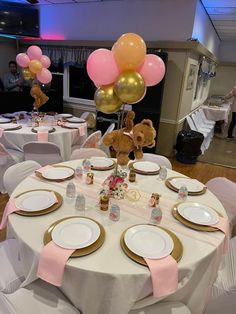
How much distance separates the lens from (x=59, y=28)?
516 cm

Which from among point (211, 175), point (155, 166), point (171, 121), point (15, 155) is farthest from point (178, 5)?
point (15, 155)

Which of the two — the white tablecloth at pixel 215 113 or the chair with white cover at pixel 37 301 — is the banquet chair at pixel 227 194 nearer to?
the chair with white cover at pixel 37 301

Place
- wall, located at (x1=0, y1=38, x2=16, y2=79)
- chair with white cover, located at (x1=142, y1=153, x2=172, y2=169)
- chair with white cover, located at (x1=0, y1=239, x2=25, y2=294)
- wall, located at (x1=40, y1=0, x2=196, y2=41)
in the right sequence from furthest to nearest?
wall, located at (x1=0, y1=38, x2=16, y2=79)
wall, located at (x1=40, y1=0, x2=196, y2=41)
chair with white cover, located at (x1=142, y1=153, x2=172, y2=169)
chair with white cover, located at (x1=0, y1=239, x2=25, y2=294)

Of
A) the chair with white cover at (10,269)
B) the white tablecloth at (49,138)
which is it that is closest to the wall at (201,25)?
the white tablecloth at (49,138)

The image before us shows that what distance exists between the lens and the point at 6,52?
5.77 m

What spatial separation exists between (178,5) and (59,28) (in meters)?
2.61

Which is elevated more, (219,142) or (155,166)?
(155,166)

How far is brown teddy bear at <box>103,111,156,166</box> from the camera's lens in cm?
146

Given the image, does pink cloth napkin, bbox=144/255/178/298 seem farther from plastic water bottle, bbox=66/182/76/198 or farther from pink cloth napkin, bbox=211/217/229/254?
plastic water bottle, bbox=66/182/76/198

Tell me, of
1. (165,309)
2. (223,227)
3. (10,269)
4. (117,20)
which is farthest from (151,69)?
(117,20)

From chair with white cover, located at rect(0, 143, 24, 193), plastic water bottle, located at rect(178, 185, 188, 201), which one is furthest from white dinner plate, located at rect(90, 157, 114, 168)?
chair with white cover, located at rect(0, 143, 24, 193)

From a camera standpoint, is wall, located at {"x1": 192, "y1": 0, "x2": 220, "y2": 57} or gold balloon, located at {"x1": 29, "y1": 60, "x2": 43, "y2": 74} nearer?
gold balloon, located at {"x1": 29, "y1": 60, "x2": 43, "y2": 74}

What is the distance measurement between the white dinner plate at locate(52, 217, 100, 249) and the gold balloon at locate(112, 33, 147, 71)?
Answer: 96cm

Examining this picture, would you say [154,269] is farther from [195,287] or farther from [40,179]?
Result: [40,179]
